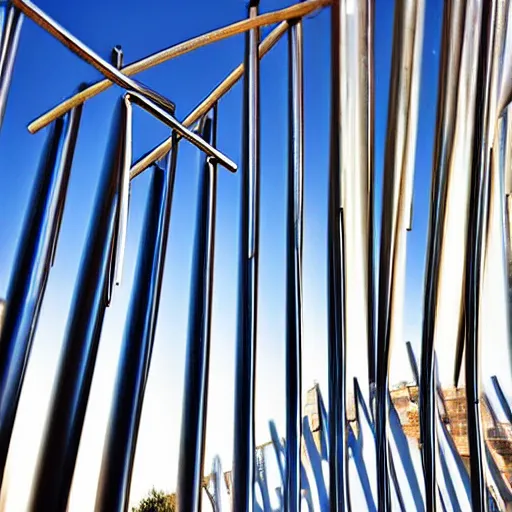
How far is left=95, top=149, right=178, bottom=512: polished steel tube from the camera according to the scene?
2.54 feet

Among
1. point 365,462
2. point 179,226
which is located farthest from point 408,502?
point 179,226

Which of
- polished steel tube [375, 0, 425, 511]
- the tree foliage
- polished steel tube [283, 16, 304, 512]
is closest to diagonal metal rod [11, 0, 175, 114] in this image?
polished steel tube [283, 16, 304, 512]

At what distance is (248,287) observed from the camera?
938 millimetres

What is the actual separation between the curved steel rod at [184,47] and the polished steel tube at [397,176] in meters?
0.16

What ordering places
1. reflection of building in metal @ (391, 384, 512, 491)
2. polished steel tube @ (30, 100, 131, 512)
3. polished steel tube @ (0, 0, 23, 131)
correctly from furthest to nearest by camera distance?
reflection of building in metal @ (391, 384, 512, 491) < polished steel tube @ (0, 0, 23, 131) < polished steel tube @ (30, 100, 131, 512)

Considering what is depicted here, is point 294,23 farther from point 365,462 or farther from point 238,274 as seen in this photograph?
point 365,462

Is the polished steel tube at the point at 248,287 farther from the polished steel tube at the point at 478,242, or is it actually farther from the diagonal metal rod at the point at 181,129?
the polished steel tube at the point at 478,242

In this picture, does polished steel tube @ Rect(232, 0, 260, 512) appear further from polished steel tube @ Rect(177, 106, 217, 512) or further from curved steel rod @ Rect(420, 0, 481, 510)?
curved steel rod @ Rect(420, 0, 481, 510)

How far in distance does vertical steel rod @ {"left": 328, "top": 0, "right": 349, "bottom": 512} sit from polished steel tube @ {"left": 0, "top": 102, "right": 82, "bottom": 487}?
0.42 metres

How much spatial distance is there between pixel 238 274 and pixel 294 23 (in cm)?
46

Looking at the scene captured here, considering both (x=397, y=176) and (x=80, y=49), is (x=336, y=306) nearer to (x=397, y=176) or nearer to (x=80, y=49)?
(x=397, y=176)

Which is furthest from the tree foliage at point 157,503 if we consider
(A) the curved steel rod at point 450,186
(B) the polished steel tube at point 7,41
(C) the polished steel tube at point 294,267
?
(B) the polished steel tube at point 7,41

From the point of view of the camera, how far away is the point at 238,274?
940mm

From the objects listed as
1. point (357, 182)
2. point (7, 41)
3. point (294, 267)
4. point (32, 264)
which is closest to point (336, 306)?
point (294, 267)
